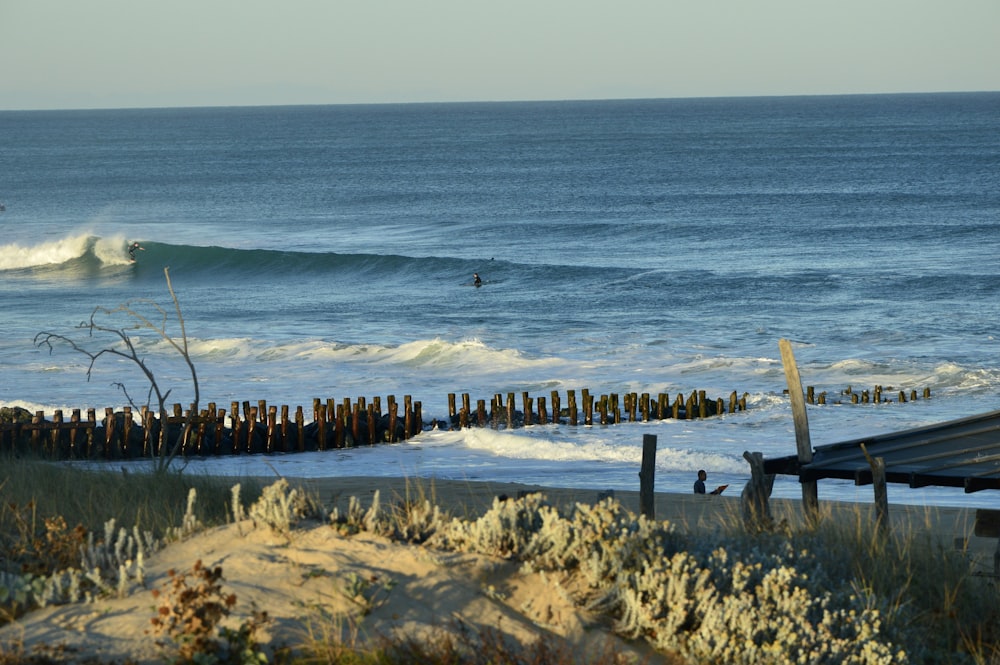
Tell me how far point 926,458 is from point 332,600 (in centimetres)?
571

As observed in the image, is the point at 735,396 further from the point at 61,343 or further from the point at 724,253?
the point at 724,253

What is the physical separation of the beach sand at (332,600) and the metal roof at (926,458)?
13.6 ft

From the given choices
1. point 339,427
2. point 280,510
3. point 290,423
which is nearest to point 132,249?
point 290,423

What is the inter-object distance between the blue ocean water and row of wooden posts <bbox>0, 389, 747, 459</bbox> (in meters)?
0.45

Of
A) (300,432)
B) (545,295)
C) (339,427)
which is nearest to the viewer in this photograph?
(300,432)

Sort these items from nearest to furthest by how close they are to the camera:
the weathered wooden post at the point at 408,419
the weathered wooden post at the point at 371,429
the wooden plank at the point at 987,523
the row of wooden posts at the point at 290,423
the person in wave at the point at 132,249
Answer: the wooden plank at the point at 987,523, the row of wooden posts at the point at 290,423, the weathered wooden post at the point at 371,429, the weathered wooden post at the point at 408,419, the person in wave at the point at 132,249

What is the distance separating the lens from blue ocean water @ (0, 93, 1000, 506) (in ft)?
67.0

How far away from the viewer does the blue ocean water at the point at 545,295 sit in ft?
67.0

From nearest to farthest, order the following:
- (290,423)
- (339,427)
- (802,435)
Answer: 1. (802,435)
2. (290,423)
3. (339,427)

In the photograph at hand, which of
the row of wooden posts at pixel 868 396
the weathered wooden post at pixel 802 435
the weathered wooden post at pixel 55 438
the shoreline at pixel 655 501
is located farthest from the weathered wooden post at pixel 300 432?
the weathered wooden post at pixel 802 435

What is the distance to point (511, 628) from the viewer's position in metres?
5.89

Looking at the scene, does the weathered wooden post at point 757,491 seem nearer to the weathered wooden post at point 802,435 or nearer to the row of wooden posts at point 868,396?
the weathered wooden post at point 802,435

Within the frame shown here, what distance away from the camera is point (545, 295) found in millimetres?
39375

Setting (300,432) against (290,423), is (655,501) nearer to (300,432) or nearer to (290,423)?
(300,432)
